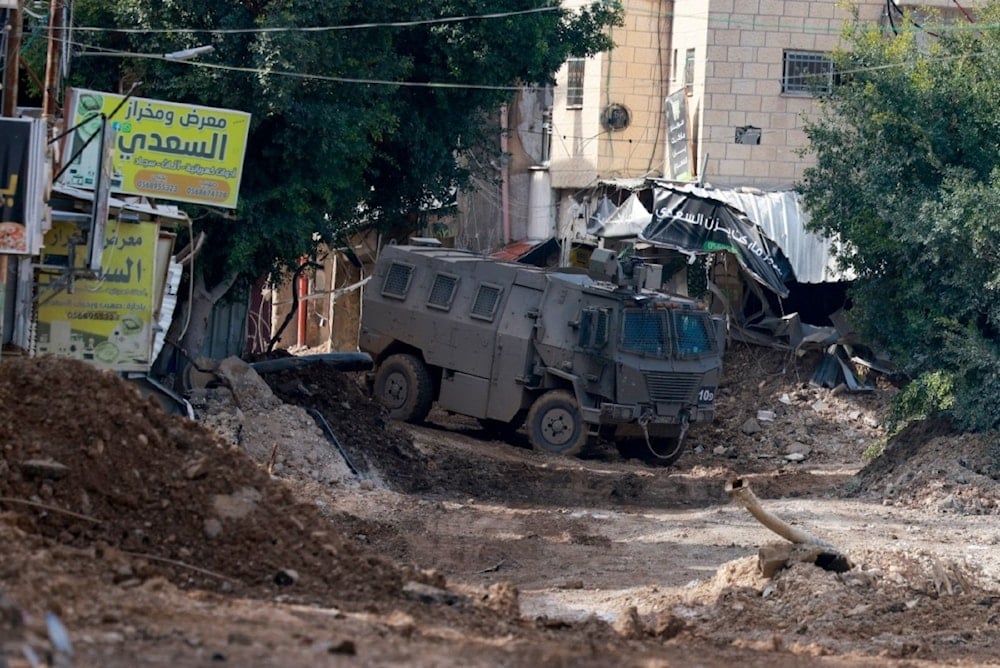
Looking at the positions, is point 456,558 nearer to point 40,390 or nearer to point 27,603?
point 40,390

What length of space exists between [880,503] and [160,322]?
8422mm

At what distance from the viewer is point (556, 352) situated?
19.9 meters

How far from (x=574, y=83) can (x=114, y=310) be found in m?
17.6

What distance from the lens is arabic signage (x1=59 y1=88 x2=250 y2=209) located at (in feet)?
50.6

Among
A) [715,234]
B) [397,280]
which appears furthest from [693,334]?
[715,234]

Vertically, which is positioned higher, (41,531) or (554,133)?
(554,133)

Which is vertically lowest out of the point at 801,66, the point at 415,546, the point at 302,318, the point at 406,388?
the point at 415,546

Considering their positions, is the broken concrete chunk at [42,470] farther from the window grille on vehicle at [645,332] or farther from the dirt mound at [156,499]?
the window grille on vehicle at [645,332]

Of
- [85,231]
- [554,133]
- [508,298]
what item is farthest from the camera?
[554,133]

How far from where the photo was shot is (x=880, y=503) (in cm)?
1691

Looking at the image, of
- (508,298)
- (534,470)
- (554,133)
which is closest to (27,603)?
(534,470)

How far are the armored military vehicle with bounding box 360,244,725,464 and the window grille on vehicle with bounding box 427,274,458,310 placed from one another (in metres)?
0.02

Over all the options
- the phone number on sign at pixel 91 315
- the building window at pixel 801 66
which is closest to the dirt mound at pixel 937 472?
the phone number on sign at pixel 91 315

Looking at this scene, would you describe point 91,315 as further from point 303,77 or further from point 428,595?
point 428,595
